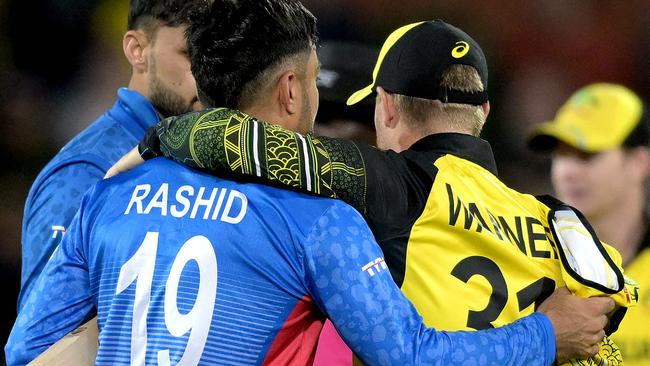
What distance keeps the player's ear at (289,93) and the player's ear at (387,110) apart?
310mm

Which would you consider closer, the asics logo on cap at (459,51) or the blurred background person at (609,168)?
the asics logo on cap at (459,51)

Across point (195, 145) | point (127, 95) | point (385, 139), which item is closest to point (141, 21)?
point (127, 95)

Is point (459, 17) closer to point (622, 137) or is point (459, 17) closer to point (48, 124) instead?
point (622, 137)

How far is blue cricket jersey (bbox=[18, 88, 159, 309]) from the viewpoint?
2645 millimetres

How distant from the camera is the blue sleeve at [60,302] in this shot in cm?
189

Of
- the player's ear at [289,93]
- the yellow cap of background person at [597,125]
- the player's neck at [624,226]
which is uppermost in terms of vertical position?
the player's ear at [289,93]

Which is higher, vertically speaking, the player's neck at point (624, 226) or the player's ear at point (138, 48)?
the player's ear at point (138, 48)

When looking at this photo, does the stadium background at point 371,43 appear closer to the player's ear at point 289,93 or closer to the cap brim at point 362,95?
the cap brim at point 362,95

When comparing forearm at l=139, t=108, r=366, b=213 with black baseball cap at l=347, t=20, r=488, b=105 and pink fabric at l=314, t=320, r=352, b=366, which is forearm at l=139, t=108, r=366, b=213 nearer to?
pink fabric at l=314, t=320, r=352, b=366

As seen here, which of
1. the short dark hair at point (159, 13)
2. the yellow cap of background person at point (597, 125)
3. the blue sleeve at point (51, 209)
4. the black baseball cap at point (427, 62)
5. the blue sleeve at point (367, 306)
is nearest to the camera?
the blue sleeve at point (367, 306)

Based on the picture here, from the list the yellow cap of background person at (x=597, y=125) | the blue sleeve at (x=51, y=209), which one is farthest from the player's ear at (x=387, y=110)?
the yellow cap of background person at (x=597, y=125)

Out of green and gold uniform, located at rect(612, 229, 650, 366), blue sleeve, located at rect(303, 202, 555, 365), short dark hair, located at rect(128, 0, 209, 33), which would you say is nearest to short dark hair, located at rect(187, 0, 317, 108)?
blue sleeve, located at rect(303, 202, 555, 365)

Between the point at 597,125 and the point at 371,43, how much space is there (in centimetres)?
134

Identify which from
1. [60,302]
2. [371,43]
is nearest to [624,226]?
[371,43]
